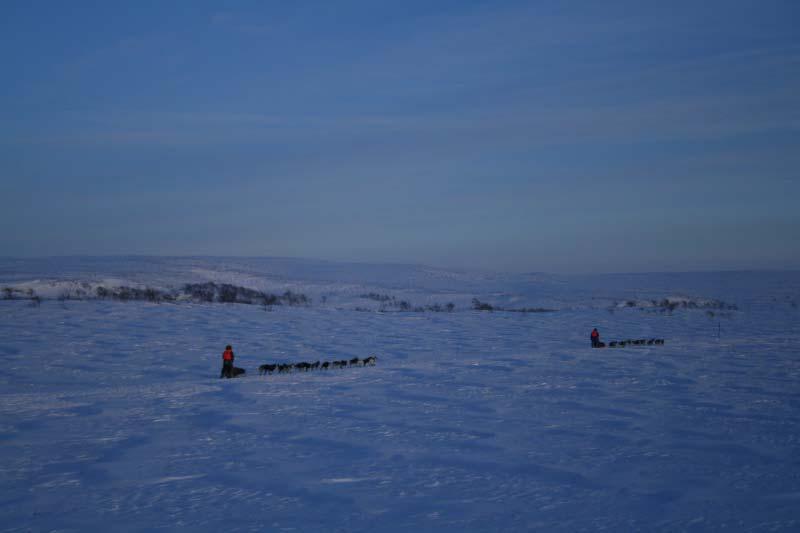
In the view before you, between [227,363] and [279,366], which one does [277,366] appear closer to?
[279,366]

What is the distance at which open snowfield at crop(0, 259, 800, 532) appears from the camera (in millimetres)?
7090

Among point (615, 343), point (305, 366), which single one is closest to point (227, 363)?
point (305, 366)

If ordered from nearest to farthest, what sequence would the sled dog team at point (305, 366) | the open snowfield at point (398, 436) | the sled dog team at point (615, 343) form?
the open snowfield at point (398, 436) → the sled dog team at point (305, 366) → the sled dog team at point (615, 343)

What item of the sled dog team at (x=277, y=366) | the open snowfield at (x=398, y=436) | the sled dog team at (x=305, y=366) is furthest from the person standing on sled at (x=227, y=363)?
the sled dog team at (x=305, y=366)

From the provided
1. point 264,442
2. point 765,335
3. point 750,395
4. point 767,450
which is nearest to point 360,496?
point 264,442

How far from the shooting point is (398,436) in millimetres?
10398

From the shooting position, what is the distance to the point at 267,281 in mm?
71562

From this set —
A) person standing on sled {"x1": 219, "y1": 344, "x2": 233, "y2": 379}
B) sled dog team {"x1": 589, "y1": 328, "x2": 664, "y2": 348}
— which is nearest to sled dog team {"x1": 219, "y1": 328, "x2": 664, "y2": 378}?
person standing on sled {"x1": 219, "y1": 344, "x2": 233, "y2": 379}

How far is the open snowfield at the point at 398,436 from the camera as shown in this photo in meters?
7.09

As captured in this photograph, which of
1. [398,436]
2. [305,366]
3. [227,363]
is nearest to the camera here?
[398,436]

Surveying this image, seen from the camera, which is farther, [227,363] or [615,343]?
[615,343]

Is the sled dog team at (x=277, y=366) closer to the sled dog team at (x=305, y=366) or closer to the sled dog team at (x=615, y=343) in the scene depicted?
the sled dog team at (x=305, y=366)

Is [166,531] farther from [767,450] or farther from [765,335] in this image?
[765,335]

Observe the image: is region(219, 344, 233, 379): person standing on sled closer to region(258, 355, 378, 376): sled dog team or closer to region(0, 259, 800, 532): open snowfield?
region(0, 259, 800, 532): open snowfield
